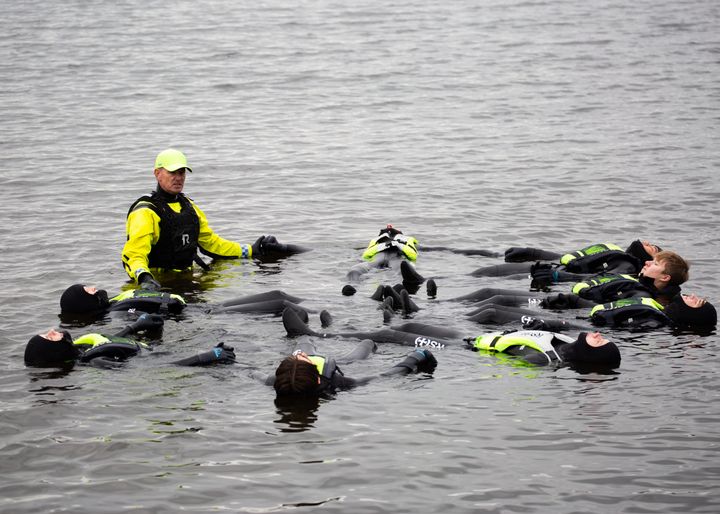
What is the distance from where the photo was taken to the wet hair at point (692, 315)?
10.6 metres

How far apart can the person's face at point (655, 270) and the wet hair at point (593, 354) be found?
2148 millimetres

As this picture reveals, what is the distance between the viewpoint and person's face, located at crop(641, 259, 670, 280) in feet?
37.3

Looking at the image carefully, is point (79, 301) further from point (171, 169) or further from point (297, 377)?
point (297, 377)

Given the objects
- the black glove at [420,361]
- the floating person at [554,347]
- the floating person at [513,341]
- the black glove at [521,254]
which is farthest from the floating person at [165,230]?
the floating person at [554,347]

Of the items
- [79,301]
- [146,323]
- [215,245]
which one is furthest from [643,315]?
[79,301]

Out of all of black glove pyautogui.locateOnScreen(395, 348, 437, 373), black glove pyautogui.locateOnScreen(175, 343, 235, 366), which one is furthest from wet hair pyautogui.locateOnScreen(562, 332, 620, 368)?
black glove pyautogui.locateOnScreen(175, 343, 235, 366)

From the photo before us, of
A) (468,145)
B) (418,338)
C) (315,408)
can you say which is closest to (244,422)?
(315,408)

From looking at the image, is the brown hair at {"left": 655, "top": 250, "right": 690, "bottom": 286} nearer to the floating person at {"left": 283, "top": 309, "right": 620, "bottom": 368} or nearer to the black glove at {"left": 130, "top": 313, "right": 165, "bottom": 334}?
the floating person at {"left": 283, "top": 309, "right": 620, "bottom": 368}

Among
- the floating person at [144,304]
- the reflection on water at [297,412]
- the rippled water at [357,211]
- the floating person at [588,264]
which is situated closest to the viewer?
the rippled water at [357,211]

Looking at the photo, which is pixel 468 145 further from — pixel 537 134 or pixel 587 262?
pixel 587 262

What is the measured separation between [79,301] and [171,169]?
2026mm

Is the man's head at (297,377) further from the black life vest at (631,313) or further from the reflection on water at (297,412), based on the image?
the black life vest at (631,313)

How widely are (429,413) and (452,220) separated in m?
7.39

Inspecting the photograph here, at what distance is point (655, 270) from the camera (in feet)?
37.6
